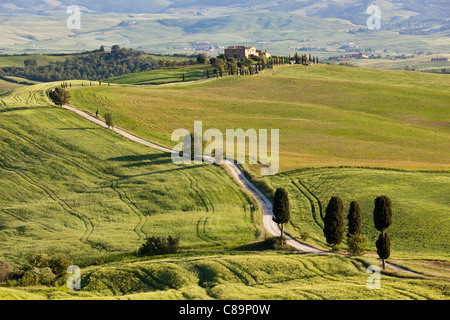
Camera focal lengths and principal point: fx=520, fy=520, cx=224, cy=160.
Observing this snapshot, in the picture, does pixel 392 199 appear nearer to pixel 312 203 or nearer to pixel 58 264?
pixel 312 203

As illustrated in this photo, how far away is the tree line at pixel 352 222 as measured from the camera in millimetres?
56075

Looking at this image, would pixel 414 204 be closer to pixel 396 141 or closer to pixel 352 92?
pixel 396 141

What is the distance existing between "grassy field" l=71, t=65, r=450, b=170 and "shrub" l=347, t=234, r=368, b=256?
37108 mm

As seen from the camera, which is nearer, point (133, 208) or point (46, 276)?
point (46, 276)

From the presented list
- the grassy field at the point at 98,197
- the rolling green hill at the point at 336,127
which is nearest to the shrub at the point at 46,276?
the grassy field at the point at 98,197

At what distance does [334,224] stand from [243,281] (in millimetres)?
16961

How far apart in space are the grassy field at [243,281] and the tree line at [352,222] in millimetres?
3092

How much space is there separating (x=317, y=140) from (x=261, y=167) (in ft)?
95.1

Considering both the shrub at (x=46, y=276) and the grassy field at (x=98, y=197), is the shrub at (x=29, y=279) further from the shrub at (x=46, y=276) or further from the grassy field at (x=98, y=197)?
the grassy field at (x=98, y=197)

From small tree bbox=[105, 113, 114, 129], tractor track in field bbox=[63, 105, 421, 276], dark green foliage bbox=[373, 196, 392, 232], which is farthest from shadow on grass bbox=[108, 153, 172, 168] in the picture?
dark green foliage bbox=[373, 196, 392, 232]

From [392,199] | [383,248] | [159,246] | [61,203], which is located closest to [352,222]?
[383,248]

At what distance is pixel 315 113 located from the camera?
14588cm

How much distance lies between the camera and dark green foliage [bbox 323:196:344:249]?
61.4 m
